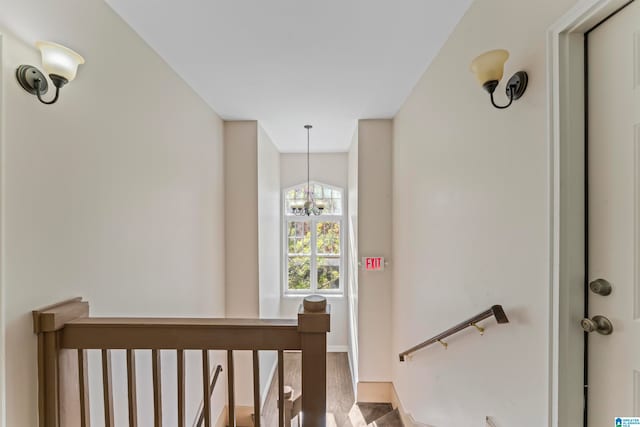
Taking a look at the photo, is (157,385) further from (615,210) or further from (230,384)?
(615,210)

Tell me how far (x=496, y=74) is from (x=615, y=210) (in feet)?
2.11

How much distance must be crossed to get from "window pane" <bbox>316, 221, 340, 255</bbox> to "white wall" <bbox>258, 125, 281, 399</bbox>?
0.73m

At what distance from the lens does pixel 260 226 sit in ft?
11.2

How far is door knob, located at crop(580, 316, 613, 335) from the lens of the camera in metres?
0.86

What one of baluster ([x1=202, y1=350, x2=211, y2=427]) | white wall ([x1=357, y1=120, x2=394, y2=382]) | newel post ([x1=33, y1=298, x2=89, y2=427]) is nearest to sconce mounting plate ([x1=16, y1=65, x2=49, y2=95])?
newel post ([x1=33, y1=298, x2=89, y2=427])

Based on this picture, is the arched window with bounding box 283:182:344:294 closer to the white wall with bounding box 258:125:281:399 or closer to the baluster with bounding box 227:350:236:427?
the white wall with bounding box 258:125:281:399

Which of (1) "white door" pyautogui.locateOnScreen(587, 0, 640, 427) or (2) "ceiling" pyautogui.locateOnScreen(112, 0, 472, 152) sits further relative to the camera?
(2) "ceiling" pyautogui.locateOnScreen(112, 0, 472, 152)

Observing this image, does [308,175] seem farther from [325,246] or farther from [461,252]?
[461,252]

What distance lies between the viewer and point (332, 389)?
12.3 ft

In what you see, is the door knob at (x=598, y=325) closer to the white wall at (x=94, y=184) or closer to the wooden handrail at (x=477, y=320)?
the wooden handrail at (x=477, y=320)

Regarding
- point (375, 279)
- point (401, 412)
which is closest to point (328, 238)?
point (375, 279)

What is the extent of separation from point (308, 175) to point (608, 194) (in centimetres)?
428

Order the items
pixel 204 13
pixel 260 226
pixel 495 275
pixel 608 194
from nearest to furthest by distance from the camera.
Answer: pixel 608 194 → pixel 495 275 → pixel 204 13 → pixel 260 226

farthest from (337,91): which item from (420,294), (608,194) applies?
(608,194)
